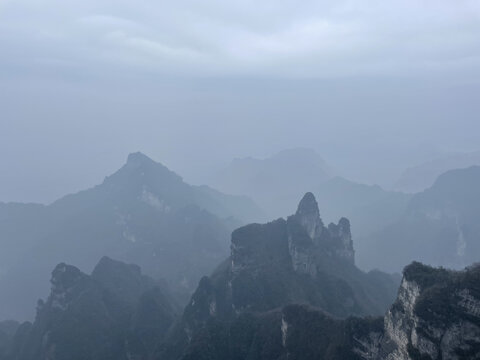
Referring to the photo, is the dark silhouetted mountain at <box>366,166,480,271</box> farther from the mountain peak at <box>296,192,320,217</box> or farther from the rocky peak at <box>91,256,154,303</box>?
the rocky peak at <box>91,256,154,303</box>

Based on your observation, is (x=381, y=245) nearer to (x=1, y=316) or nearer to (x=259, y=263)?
(x=259, y=263)

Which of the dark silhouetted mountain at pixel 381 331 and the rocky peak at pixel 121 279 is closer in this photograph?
the dark silhouetted mountain at pixel 381 331

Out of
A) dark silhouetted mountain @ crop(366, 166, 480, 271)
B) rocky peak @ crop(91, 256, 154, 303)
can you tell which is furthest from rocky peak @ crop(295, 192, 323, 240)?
dark silhouetted mountain @ crop(366, 166, 480, 271)

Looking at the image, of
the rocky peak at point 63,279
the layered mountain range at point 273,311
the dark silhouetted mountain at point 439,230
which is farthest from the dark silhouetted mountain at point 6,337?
the dark silhouetted mountain at point 439,230

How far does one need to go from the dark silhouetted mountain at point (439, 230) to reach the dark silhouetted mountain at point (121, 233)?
Result: 49408mm

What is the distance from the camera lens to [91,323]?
79.6 meters

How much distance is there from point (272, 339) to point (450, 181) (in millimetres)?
133704

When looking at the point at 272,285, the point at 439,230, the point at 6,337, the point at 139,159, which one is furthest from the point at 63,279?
the point at 439,230

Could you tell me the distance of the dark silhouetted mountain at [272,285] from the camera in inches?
2805

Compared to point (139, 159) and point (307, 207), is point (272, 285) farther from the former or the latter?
point (139, 159)

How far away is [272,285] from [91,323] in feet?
101

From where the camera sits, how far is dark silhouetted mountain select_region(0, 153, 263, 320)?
126 meters

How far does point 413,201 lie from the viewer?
558 ft

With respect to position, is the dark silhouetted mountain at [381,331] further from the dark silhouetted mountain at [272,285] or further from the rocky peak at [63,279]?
the rocky peak at [63,279]
